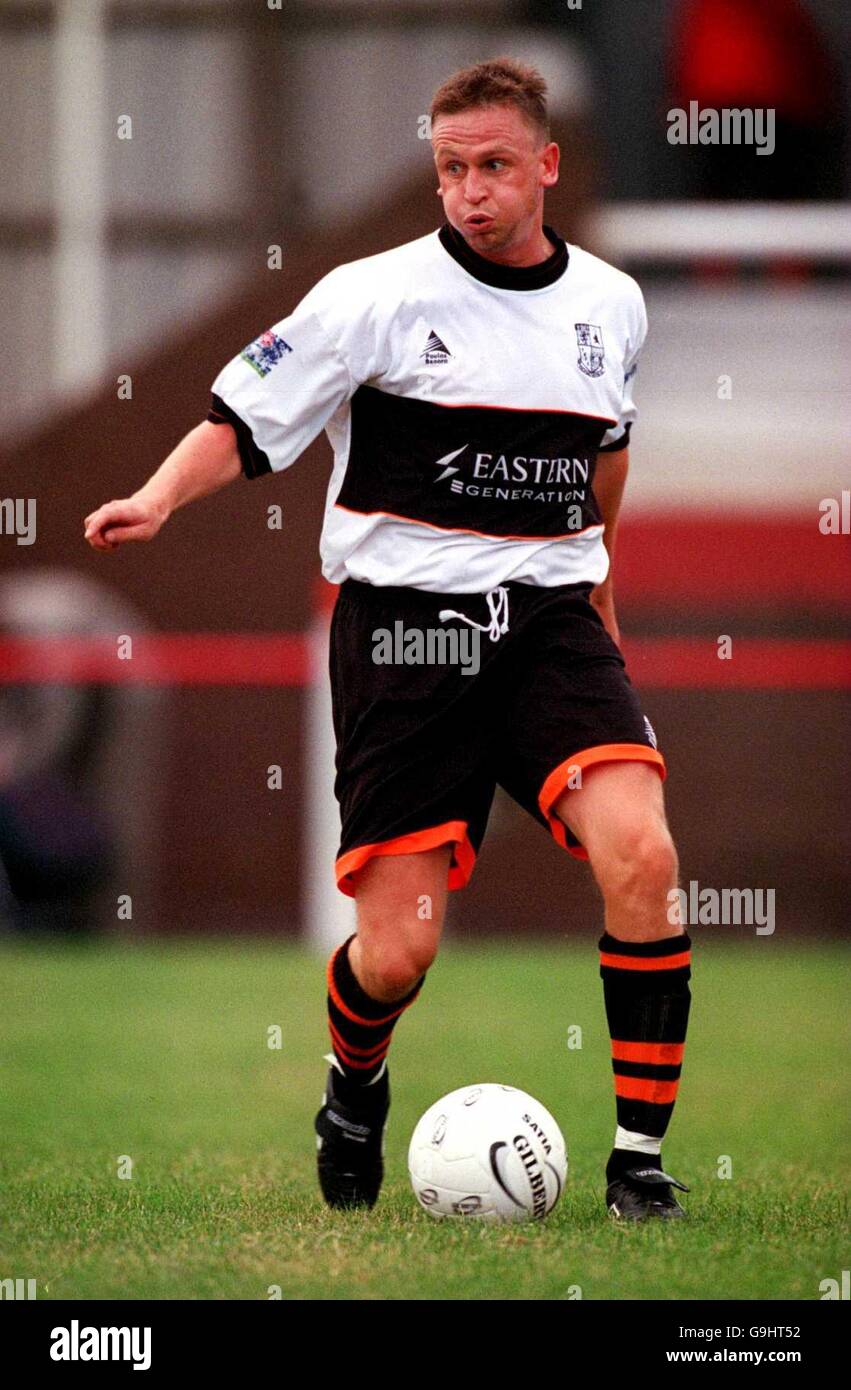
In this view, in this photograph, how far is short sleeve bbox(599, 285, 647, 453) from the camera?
14.3ft

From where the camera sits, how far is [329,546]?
4.29 m

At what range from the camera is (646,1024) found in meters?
4.05

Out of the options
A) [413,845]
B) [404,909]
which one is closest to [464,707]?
[413,845]

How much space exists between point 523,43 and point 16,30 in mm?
3298

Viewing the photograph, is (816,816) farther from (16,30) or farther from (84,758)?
(16,30)

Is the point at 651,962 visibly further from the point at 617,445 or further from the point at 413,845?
the point at 617,445

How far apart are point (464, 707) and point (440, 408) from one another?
0.56 meters

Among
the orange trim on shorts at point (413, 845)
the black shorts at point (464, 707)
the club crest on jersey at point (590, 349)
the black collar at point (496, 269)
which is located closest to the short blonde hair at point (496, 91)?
the black collar at point (496, 269)
